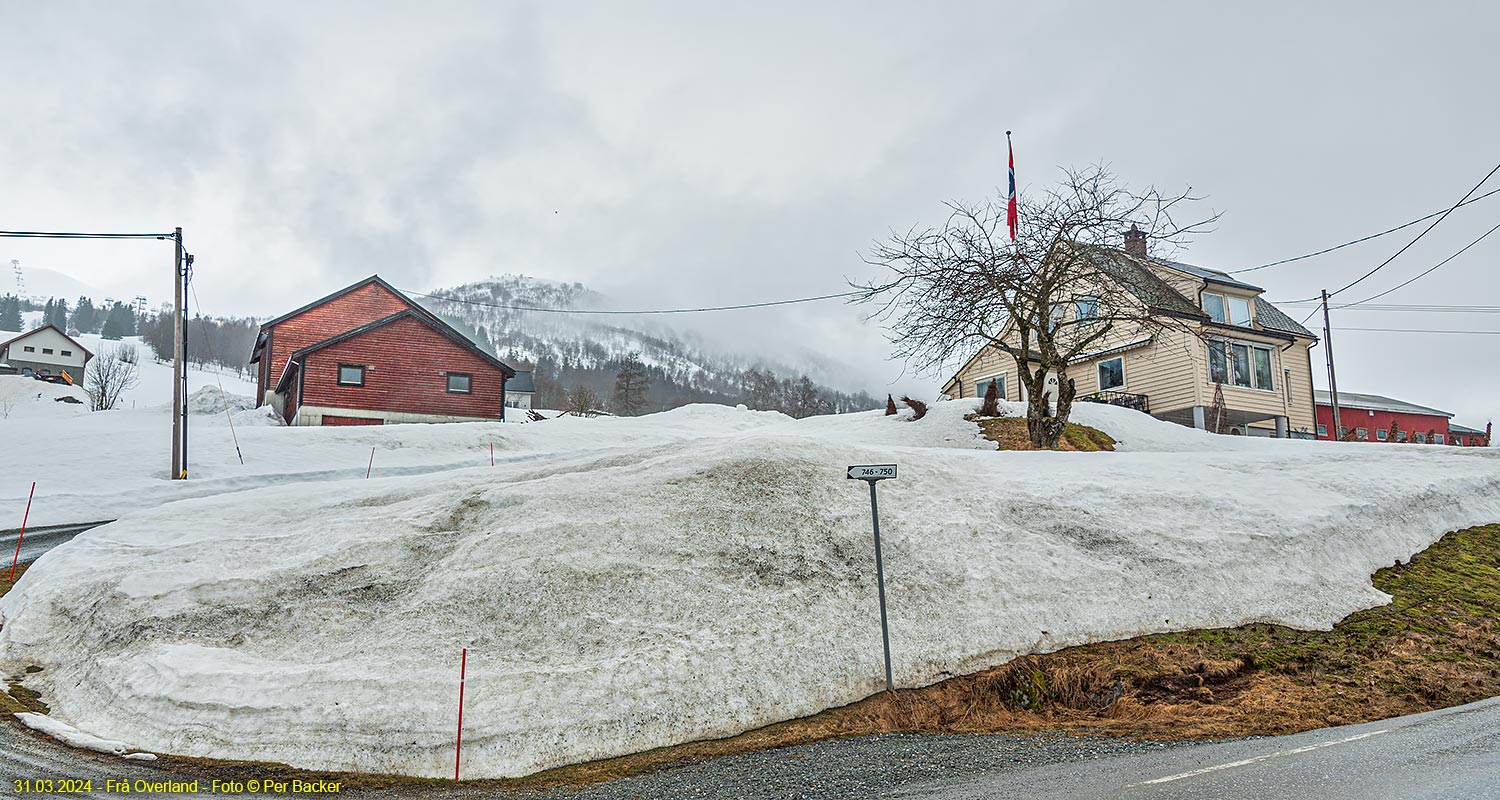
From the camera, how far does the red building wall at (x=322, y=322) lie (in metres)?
47.9

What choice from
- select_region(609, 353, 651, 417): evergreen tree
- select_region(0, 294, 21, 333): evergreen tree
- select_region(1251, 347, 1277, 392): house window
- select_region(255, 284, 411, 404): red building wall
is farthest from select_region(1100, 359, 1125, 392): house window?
select_region(0, 294, 21, 333): evergreen tree

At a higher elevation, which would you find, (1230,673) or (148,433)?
(148,433)

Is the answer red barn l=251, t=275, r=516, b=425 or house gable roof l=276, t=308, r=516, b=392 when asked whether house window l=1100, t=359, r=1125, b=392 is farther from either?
red barn l=251, t=275, r=516, b=425

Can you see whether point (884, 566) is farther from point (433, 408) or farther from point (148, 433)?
point (433, 408)

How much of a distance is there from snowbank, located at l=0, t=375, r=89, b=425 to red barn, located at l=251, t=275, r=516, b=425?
17970mm

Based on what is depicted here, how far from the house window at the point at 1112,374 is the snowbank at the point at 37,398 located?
58.3 meters

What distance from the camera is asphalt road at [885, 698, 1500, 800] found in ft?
21.2

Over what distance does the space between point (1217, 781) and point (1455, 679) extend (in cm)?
536

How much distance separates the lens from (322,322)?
161ft

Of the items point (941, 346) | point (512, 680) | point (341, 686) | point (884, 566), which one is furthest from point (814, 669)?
point (941, 346)

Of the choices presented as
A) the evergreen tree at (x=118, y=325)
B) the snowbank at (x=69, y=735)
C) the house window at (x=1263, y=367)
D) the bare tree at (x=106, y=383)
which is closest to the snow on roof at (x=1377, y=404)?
the house window at (x=1263, y=367)

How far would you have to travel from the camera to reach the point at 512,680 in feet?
31.3

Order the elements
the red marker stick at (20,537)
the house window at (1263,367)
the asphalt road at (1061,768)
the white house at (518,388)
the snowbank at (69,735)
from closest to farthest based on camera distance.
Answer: the asphalt road at (1061,768) < the snowbank at (69,735) < the red marker stick at (20,537) < the house window at (1263,367) < the white house at (518,388)

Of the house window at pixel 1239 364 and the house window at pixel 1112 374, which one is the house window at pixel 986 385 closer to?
the house window at pixel 1112 374
